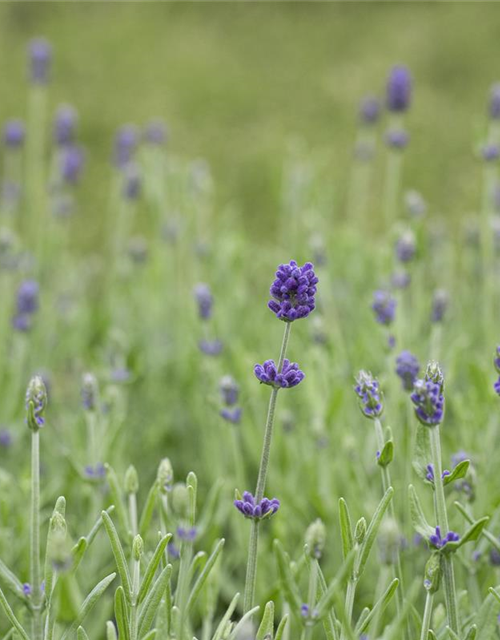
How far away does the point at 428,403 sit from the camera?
2.43ft

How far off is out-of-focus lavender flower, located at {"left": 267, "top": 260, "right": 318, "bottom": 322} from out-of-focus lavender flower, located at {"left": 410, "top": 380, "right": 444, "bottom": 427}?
12 cm

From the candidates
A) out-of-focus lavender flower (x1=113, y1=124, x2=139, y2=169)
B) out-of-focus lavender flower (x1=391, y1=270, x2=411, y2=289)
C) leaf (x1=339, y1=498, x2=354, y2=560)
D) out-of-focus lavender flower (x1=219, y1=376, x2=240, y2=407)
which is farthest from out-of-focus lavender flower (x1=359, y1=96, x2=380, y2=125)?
leaf (x1=339, y1=498, x2=354, y2=560)

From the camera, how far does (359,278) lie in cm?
258

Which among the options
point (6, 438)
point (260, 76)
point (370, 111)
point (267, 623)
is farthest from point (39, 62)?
point (260, 76)

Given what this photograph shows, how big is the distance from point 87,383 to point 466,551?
1.70 feet

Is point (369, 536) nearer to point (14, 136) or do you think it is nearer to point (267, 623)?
point (267, 623)

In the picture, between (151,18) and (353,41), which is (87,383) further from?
(151,18)

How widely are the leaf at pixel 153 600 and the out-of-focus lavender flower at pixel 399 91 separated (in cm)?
153

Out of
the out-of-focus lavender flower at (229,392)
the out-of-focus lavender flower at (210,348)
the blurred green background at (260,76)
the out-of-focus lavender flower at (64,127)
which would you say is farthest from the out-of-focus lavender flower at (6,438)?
the blurred green background at (260,76)

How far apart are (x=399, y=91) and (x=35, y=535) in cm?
156

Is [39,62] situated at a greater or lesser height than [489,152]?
greater

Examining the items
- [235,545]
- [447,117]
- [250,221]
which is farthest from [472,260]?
[447,117]

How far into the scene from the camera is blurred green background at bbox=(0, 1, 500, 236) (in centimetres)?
533

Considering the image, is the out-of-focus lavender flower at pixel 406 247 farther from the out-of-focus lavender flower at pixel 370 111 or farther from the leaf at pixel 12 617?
the out-of-focus lavender flower at pixel 370 111
